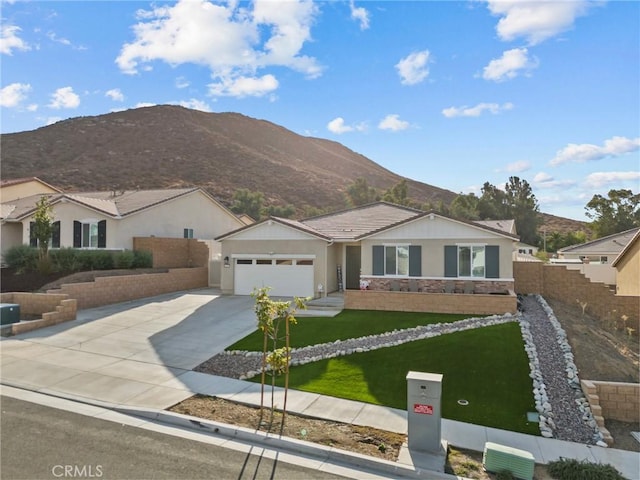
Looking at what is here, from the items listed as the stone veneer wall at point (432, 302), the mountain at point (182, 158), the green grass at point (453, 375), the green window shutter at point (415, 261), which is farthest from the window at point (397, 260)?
the mountain at point (182, 158)

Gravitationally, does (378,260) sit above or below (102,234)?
below

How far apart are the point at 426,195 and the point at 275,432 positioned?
11225 cm

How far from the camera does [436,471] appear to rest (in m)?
6.35

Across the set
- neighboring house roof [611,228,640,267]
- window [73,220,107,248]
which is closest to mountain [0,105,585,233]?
window [73,220,107,248]

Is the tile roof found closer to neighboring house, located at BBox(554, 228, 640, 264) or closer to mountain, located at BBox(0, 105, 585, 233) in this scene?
neighboring house, located at BBox(554, 228, 640, 264)

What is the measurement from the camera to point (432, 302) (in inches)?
663

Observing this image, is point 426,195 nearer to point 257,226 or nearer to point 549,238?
point 549,238

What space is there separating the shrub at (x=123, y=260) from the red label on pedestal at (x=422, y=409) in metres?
19.4

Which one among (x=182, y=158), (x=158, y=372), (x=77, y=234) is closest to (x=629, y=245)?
(x=158, y=372)

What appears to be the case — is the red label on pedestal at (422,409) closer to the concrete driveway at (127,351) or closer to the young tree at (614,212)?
the concrete driveway at (127,351)

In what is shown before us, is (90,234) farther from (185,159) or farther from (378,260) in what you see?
(185,159)

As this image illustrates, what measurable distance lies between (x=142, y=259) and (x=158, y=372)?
14.2 metres

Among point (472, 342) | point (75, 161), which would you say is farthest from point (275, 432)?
point (75, 161)

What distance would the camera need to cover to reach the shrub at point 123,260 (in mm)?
21859
